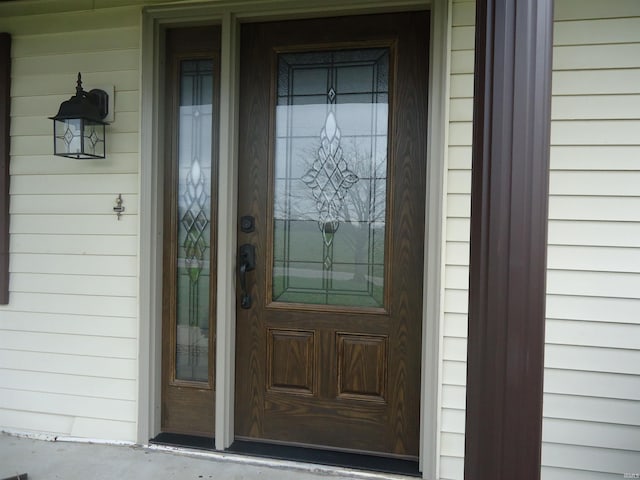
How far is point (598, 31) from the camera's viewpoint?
2.04 m

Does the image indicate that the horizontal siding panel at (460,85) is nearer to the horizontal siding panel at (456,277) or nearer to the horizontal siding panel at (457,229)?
the horizontal siding panel at (457,229)

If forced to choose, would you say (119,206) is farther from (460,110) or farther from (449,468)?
(449,468)

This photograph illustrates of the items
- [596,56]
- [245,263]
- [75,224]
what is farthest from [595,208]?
[75,224]

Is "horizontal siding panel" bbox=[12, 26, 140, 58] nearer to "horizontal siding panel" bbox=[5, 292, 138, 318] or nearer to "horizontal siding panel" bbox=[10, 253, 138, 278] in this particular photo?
"horizontal siding panel" bbox=[10, 253, 138, 278]

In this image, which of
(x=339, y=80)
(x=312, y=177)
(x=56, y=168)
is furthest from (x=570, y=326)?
(x=56, y=168)

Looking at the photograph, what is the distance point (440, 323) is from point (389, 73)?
1.18 metres

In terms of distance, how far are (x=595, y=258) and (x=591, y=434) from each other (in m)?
0.75

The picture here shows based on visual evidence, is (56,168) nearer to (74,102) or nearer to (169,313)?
(74,102)

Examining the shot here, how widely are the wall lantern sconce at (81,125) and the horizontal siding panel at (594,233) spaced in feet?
7.17

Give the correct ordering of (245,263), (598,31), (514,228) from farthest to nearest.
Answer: (245,263) < (598,31) < (514,228)

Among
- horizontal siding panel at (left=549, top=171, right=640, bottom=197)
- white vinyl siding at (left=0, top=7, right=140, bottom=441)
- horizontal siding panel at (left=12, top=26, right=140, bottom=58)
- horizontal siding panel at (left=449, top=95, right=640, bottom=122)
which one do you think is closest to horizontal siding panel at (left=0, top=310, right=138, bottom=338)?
white vinyl siding at (left=0, top=7, right=140, bottom=441)

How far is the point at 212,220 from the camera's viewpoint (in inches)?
97.1

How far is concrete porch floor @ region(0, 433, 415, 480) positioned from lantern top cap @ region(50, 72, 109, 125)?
5.41 feet

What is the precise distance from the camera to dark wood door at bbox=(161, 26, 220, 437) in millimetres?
2494
